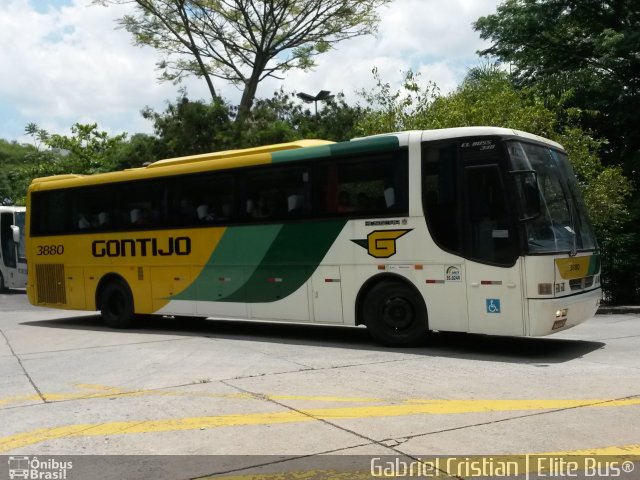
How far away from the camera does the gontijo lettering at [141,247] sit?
12734 millimetres

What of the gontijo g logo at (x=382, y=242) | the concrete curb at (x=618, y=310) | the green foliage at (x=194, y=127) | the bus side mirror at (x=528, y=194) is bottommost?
the concrete curb at (x=618, y=310)

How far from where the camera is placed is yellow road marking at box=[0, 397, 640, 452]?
5.95 metres

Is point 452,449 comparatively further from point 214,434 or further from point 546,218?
point 546,218

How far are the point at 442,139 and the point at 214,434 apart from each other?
5.45m

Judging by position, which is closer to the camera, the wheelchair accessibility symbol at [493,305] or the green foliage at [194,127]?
the wheelchair accessibility symbol at [493,305]

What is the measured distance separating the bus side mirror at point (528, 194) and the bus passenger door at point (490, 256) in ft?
0.58

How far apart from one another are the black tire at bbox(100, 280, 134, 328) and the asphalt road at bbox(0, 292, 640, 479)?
223cm

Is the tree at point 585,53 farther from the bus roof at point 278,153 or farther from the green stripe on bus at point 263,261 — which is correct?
the green stripe on bus at point 263,261

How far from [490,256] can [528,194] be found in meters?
0.92

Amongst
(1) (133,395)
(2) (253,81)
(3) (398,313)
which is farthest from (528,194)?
(2) (253,81)

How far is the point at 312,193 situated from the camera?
1090 centimetres

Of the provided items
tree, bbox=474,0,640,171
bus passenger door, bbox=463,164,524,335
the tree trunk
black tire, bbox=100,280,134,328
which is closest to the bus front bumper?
bus passenger door, bbox=463,164,524,335

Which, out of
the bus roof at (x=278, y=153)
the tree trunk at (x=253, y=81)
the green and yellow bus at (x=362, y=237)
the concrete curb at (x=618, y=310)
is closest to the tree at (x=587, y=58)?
the concrete curb at (x=618, y=310)

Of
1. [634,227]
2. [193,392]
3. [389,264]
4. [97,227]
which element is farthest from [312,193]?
[634,227]
